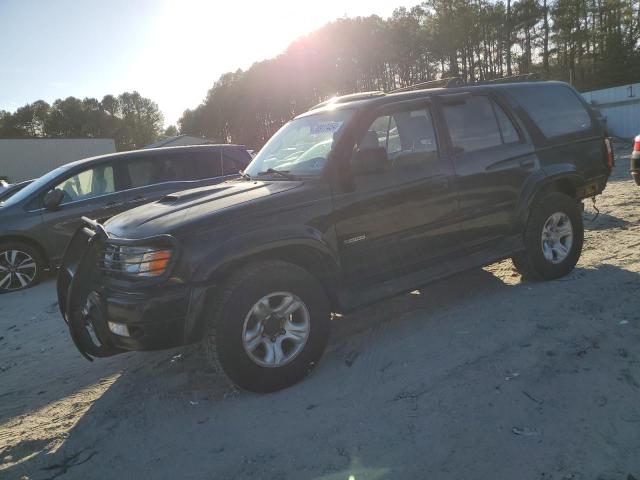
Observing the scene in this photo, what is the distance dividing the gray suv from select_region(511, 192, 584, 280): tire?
5.04 metres

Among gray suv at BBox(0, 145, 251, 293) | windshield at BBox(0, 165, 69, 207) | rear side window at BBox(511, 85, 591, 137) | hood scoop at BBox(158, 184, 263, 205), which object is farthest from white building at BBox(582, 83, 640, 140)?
hood scoop at BBox(158, 184, 263, 205)

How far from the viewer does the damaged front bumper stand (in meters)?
3.00

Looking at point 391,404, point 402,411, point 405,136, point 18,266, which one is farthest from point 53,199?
point 402,411

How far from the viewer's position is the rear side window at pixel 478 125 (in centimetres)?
429

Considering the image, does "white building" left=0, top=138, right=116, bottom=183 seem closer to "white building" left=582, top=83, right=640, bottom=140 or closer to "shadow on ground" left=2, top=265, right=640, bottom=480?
"white building" left=582, top=83, right=640, bottom=140

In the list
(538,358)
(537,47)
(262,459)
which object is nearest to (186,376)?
(262,459)

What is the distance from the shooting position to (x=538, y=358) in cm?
340

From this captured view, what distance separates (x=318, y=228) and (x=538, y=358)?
5.93ft

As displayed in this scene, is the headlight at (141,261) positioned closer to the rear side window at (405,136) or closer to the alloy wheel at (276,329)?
the alloy wheel at (276,329)

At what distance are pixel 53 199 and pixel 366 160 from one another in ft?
18.3

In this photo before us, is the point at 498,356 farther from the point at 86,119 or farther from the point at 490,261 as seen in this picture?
the point at 86,119

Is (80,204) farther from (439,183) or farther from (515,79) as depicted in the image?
(515,79)

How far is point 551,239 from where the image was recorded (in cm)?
483

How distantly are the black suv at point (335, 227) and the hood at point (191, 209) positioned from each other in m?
0.02
